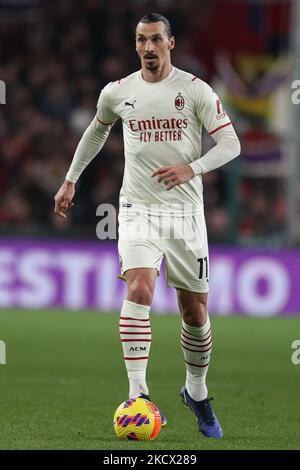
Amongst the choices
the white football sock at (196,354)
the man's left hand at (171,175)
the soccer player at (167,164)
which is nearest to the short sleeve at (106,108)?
the soccer player at (167,164)

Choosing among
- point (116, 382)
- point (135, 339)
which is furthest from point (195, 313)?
point (116, 382)

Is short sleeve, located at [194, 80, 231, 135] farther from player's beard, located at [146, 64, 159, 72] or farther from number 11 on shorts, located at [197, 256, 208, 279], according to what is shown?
number 11 on shorts, located at [197, 256, 208, 279]

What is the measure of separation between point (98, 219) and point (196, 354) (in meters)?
9.34

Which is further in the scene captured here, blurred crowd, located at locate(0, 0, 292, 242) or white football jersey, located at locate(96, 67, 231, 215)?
blurred crowd, located at locate(0, 0, 292, 242)

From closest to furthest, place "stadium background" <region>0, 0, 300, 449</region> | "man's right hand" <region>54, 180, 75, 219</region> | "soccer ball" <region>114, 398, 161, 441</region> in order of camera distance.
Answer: "soccer ball" <region>114, 398, 161, 441</region> < "man's right hand" <region>54, 180, 75, 219</region> < "stadium background" <region>0, 0, 300, 449</region>

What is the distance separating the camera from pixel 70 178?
286 inches

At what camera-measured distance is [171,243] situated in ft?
→ 22.6

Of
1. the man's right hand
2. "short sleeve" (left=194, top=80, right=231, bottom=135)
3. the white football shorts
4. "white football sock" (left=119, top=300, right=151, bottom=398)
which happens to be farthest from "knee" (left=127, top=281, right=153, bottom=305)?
"short sleeve" (left=194, top=80, right=231, bottom=135)

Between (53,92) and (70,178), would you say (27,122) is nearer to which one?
(53,92)

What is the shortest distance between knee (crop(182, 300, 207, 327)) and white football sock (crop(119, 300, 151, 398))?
0.47 metres

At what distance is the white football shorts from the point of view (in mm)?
6820

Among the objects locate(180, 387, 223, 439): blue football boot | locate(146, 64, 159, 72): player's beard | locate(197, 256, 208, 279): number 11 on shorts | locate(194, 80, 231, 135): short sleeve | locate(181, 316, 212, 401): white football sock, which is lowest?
locate(180, 387, 223, 439): blue football boot

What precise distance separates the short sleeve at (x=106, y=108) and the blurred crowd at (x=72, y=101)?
8.93 meters

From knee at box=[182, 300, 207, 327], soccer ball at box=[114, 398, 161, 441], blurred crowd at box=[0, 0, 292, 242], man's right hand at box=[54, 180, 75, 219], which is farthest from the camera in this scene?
blurred crowd at box=[0, 0, 292, 242]
